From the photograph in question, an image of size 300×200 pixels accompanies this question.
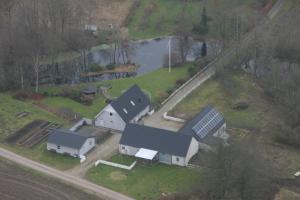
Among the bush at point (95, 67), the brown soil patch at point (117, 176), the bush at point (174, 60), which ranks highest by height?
the bush at point (174, 60)

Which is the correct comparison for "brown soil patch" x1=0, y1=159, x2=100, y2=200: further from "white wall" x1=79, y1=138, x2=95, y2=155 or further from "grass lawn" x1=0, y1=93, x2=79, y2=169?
"white wall" x1=79, y1=138, x2=95, y2=155

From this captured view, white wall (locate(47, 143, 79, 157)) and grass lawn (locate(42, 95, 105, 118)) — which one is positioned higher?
grass lawn (locate(42, 95, 105, 118))

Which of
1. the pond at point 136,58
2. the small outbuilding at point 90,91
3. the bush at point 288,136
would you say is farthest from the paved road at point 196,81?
the bush at point 288,136

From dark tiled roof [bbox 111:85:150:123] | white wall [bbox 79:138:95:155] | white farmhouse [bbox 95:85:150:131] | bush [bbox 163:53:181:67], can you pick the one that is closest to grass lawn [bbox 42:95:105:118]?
white farmhouse [bbox 95:85:150:131]

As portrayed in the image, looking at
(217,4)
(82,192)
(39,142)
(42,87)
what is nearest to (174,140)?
(82,192)

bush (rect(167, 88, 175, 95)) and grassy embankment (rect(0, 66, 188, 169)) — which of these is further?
bush (rect(167, 88, 175, 95))

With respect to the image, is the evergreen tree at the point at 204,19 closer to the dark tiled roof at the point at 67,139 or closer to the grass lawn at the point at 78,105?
the grass lawn at the point at 78,105

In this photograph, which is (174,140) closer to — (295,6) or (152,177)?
(152,177)
